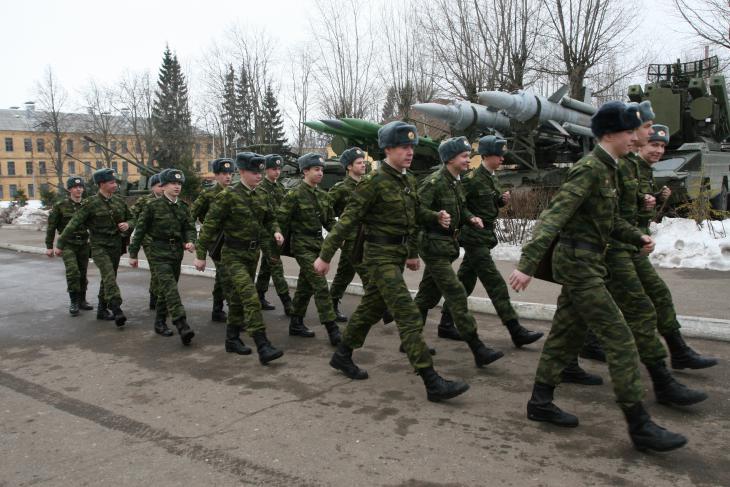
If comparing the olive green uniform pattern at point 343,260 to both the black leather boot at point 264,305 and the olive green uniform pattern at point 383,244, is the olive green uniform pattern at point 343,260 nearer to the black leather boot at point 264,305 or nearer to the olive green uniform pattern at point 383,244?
the olive green uniform pattern at point 383,244

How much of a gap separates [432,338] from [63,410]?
11.2ft

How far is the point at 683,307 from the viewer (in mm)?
7152

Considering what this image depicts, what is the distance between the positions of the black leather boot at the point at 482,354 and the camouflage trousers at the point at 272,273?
2657 millimetres

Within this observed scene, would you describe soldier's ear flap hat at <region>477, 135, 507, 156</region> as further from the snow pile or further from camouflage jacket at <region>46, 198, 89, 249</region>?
camouflage jacket at <region>46, 198, 89, 249</region>

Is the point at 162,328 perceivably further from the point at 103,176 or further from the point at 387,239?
the point at 387,239

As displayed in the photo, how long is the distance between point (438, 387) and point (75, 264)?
5961 millimetres

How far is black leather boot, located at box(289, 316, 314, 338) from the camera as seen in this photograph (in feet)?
22.0

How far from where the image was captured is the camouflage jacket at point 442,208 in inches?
212

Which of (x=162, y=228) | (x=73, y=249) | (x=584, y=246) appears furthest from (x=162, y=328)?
(x=584, y=246)

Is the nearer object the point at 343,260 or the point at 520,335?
the point at 520,335

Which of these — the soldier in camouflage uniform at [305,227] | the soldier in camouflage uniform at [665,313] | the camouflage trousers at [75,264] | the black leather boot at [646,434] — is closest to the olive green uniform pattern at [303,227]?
the soldier in camouflage uniform at [305,227]

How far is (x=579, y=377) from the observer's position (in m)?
4.82

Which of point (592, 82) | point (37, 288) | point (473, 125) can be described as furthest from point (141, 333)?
point (592, 82)

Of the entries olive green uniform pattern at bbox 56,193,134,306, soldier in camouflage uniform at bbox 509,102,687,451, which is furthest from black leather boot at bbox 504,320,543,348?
olive green uniform pattern at bbox 56,193,134,306
